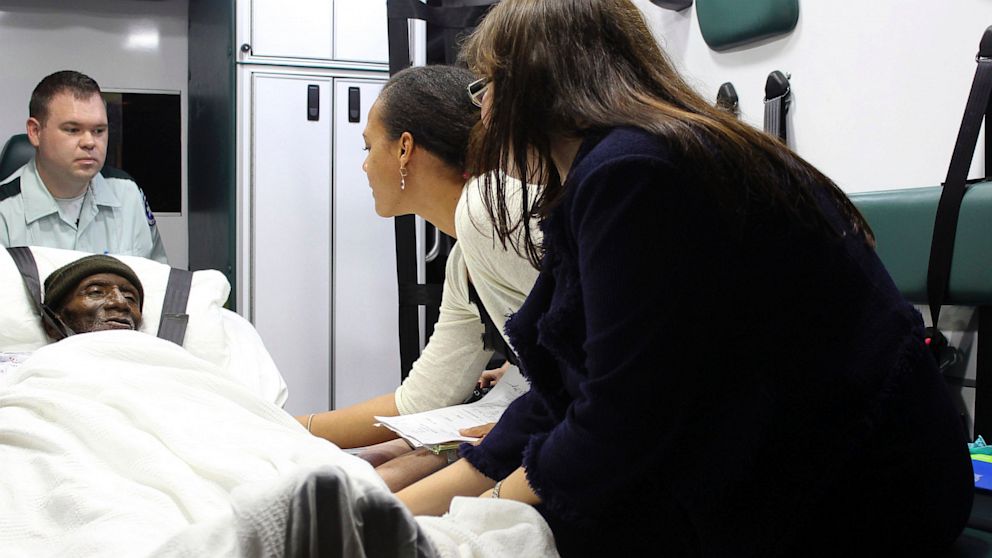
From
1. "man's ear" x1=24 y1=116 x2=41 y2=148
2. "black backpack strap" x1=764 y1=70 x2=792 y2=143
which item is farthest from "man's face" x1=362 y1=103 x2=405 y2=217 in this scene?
"man's ear" x1=24 y1=116 x2=41 y2=148

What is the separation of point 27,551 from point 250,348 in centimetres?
133

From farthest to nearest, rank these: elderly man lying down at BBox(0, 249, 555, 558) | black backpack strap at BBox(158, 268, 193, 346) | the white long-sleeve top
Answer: black backpack strap at BBox(158, 268, 193, 346) < the white long-sleeve top < elderly man lying down at BBox(0, 249, 555, 558)

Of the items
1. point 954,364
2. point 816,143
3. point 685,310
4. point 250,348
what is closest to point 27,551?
point 685,310

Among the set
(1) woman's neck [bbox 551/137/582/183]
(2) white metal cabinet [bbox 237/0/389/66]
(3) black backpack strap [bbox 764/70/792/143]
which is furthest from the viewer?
(2) white metal cabinet [bbox 237/0/389/66]

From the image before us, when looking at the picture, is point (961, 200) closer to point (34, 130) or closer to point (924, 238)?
point (924, 238)

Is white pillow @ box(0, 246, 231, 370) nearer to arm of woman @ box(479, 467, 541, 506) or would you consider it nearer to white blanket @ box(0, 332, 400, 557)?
white blanket @ box(0, 332, 400, 557)

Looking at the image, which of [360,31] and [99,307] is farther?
[360,31]

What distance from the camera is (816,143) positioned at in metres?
2.10

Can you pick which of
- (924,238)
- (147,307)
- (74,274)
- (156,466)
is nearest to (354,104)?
(147,307)

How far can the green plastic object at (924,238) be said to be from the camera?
1.58 m

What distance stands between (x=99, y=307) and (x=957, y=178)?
1840mm

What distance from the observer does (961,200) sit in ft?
5.27

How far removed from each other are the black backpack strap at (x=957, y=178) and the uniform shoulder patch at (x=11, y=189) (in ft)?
8.22

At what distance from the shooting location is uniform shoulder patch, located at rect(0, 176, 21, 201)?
9.16 ft
